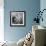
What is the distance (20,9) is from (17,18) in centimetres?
39

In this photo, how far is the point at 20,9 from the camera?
5.61 m

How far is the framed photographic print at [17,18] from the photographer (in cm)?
561

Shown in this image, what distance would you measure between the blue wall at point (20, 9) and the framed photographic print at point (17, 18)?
0.12 metres

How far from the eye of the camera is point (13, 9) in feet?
18.4

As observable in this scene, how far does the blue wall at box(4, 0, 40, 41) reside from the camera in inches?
221

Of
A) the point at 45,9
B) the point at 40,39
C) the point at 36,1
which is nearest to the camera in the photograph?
the point at 40,39

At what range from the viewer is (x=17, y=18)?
563cm

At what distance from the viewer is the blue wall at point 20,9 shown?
561 centimetres

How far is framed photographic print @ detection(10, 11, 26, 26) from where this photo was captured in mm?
5609

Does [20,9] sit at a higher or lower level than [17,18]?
higher

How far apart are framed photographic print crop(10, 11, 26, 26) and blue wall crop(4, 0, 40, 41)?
12cm

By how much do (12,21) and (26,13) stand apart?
66 cm

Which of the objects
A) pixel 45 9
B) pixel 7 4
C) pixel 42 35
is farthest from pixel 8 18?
pixel 42 35

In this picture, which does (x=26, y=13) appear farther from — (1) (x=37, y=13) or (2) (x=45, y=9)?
(2) (x=45, y=9)
